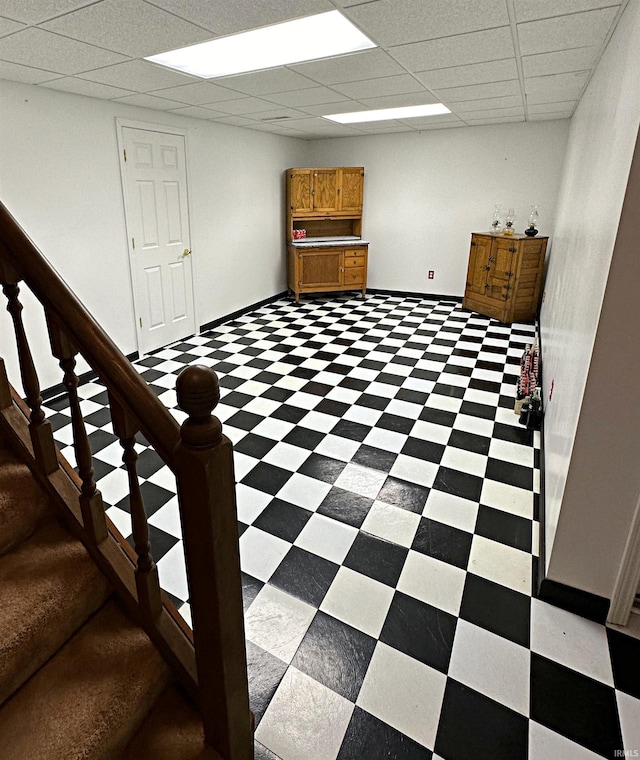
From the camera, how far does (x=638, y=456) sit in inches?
64.1

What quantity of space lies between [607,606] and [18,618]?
205cm

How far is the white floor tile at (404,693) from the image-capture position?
59.1 inches

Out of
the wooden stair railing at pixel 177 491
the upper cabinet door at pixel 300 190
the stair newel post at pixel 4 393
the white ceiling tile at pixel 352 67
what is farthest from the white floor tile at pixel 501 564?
the upper cabinet door at pixel 300 190

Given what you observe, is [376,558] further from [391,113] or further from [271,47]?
[391,113]

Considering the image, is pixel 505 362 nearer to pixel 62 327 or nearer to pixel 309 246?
pixel 309 246

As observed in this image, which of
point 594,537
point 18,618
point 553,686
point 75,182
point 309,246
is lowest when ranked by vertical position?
point 553,686

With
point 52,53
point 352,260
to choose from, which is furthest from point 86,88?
point 352,260

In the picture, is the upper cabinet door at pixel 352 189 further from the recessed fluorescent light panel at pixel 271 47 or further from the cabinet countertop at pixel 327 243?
the recessed fluorescent light panel at pixel 271 47

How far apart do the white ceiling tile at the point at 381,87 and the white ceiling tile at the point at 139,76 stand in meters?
1.18

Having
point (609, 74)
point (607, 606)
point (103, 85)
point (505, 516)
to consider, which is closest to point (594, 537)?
point (607, 606)

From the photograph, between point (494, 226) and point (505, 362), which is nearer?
point (505, 362)

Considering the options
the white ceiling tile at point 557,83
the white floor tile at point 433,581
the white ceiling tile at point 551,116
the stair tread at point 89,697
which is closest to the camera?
the stair tread at point 89,697

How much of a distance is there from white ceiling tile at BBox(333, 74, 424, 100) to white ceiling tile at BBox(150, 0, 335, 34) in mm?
1431

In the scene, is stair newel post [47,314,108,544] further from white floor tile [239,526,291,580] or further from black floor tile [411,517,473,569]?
black floor tile [411,517,473,569]
